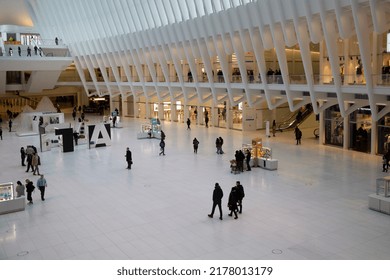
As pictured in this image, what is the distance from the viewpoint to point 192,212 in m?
15.1

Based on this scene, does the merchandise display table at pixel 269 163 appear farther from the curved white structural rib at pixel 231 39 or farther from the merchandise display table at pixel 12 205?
the merchandise display table at pixel 12 205

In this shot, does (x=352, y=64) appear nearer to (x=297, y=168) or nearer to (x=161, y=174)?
(x=297, y=168)

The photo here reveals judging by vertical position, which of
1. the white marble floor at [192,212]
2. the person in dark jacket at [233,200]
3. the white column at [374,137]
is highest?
the white column at [374,137]

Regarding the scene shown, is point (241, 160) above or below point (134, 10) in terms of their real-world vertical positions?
below

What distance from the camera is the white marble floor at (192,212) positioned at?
11.9 m

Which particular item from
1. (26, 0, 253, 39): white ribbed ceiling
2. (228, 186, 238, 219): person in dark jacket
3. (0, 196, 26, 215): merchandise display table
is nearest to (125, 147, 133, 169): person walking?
(0, 196, 26, 215): merchandise display table

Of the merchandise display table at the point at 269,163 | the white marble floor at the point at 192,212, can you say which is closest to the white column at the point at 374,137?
the white marble floor at the point at 192,212

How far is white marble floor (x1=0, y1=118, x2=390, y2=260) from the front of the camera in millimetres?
11930

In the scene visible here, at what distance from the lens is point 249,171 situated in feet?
70.4

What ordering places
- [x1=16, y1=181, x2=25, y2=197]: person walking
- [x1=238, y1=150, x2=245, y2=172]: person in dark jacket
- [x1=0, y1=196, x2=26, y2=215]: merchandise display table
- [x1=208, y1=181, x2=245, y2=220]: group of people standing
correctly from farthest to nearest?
[x1=238, y1=150, x2=245, y2=172]: person in dark jacket → [x1=16, y1=181, x2=25, y2=197]: person walking → [x1=0, y1=196, x2=26, y2=215]: merchandise display table → [x1=208, y1=181, x2=245, y2=220]: group of people standing

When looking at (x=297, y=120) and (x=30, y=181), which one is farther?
(x=297, y=120)

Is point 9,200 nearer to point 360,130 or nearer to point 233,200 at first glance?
point 233,200

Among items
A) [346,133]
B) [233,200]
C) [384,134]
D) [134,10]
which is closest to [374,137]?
[384,134]

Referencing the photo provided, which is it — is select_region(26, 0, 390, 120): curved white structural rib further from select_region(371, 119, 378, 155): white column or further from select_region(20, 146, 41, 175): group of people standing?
Answer: select_region(20, 146, 41, 175): group of people standing
